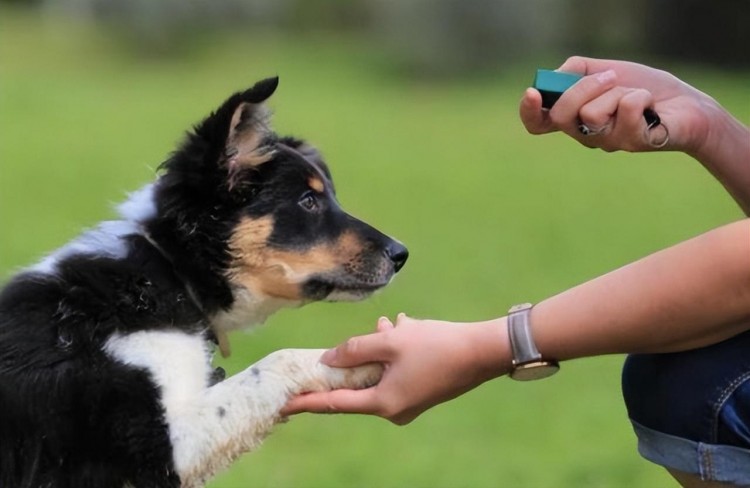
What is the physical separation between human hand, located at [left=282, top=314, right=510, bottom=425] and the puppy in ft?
0.23

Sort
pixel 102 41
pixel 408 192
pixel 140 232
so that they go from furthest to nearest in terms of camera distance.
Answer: pixel 102 41, pixel 408 192, pixel 140 232

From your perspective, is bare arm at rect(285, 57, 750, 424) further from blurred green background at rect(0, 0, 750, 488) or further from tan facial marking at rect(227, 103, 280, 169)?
blurred green background at rect(0, 0, 750, 488)

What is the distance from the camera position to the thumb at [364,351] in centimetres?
323

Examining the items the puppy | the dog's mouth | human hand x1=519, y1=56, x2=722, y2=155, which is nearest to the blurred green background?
the puppy

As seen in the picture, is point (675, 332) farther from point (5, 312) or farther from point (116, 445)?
point (5, 312)

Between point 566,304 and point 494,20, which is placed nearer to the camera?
point 566,304

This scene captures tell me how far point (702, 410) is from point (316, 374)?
1010 millimetres

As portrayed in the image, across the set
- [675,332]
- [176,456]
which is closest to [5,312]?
[176,456]

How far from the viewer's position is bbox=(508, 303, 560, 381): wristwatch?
3035mm

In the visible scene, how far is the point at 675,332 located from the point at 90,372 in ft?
4.87

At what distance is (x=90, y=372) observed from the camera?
10.5ft

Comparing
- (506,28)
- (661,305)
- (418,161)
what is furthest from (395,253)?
(506,28)

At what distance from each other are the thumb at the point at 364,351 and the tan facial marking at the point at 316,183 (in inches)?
30.3

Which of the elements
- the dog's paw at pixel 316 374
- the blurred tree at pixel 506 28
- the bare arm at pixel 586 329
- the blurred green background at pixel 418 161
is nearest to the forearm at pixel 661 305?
the bare arm at pixel 586 329
